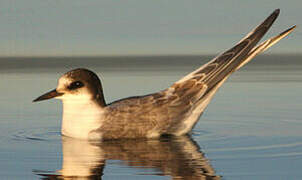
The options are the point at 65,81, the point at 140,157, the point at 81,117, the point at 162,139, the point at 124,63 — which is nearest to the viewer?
the point at 140,157

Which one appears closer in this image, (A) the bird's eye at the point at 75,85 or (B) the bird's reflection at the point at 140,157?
(B) the bird's reflection at the point at 140,157

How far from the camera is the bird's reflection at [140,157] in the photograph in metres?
9.08

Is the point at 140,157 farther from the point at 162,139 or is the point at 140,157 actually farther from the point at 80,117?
the point at 80,117

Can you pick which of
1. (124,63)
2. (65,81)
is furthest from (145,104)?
(124,63)

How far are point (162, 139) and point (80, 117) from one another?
959 millimetres

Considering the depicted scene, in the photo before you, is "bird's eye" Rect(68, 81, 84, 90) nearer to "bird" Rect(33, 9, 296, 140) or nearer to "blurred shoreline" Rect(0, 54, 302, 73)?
"bird" Rect(33, 9, 296, 140)

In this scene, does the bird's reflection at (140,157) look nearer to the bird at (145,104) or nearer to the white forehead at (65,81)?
the bird at (145,104)

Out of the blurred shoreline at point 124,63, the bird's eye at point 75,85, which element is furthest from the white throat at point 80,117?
the blurred shoreline at point 124,63

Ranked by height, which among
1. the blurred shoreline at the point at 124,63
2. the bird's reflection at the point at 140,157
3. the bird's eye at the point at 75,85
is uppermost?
the blurred shoreline at the point at 124,63

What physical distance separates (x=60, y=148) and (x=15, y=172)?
1.69 m

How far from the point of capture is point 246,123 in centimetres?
1216

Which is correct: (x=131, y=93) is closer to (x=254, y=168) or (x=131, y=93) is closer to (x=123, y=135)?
(x=123, y=135)

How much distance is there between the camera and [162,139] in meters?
11.6

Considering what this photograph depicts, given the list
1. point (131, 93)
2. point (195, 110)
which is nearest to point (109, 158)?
point (195, 110)
